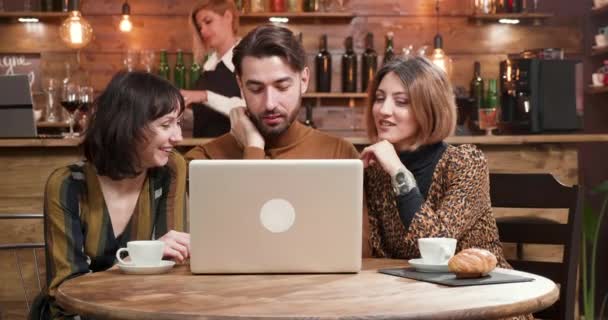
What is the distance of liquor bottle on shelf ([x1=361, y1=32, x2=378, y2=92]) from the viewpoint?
6047mm

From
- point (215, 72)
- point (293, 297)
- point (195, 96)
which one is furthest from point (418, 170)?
point (215, 72)

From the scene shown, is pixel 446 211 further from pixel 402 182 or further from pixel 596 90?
pixel 596 90

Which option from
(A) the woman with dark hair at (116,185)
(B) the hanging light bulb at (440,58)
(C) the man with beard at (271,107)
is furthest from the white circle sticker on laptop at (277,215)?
(B) the hanging light bulb at (440,58)

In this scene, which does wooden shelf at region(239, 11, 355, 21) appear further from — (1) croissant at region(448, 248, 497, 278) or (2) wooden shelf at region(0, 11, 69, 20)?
(1) croissant at region(448, 248, 497, 278)

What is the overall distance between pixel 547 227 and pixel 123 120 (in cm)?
117

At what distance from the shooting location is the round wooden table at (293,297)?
1.54 m

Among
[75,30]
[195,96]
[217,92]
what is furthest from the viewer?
[75,30]

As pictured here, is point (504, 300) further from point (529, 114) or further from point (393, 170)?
point (529, 114)

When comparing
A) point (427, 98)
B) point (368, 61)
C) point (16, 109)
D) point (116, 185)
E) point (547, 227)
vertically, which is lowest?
point (547, 227)

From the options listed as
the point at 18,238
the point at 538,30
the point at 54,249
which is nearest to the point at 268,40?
the point at 54,249

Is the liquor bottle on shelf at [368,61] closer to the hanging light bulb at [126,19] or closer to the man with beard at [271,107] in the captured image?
the hanging light bulb at [126,19]

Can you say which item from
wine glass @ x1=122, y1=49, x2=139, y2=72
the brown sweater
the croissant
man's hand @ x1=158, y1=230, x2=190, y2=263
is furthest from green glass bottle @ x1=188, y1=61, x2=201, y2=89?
the croissant

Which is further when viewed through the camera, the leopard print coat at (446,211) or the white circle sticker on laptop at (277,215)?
the leopard print coat at (446,211)

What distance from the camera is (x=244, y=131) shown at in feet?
8.82
